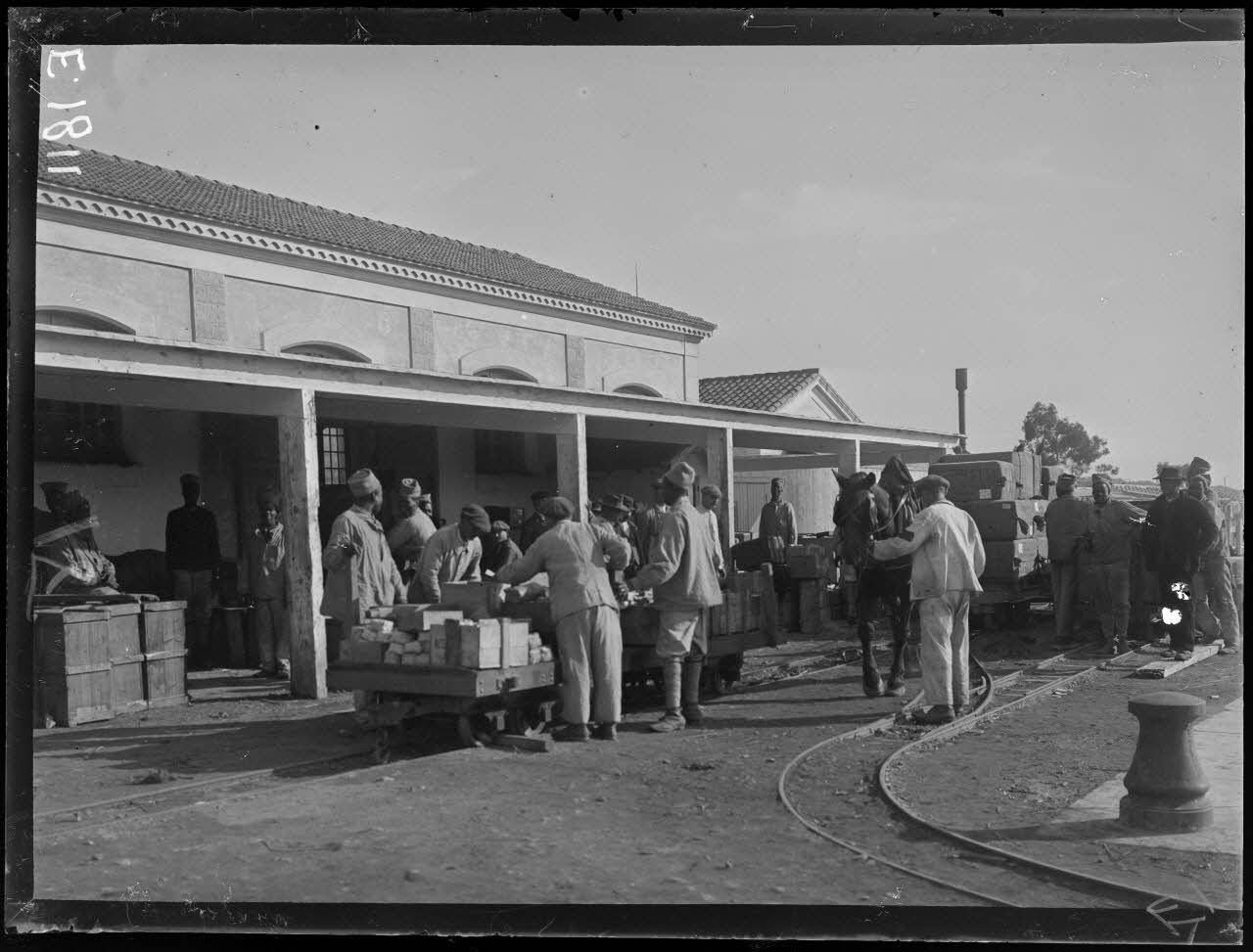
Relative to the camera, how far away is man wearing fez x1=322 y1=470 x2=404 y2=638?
29.0 feet

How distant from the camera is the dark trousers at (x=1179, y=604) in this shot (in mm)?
11031

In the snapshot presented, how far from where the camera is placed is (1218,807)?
5.93 meters

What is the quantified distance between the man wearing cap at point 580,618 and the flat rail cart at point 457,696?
0.65 ft

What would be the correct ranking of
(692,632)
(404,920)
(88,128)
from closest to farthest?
(404,920), (88,128), (692,632)

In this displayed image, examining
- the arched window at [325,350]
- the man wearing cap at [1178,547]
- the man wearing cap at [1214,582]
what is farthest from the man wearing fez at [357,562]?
the arched window at [325,350]

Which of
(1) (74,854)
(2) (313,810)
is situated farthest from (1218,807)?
(1) (74,854)

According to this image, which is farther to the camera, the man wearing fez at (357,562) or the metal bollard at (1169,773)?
the man wearing fez at (357,562)

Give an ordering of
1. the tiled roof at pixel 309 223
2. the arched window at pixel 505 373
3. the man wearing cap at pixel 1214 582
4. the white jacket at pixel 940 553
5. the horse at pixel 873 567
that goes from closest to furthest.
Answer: the white jacket at pixel 940 553 → the horse at pixel 873 567 → the man wearing cap at pixel 1214 582 → the tiled roof at pixel 309 223 → the arched window at pixel 505 373

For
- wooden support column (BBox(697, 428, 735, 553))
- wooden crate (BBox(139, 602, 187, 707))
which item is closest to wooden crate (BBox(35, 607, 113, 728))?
wooden crate (BBox(139, 602, 187, 707))

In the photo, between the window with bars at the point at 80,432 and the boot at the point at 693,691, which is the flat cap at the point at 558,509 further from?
the window with bars at the point at 80,432

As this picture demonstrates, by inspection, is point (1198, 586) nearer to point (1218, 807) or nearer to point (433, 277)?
point (1218, 807)

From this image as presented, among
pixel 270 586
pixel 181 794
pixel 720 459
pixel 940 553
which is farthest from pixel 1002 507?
pixel 181 794

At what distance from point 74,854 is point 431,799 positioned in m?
1.86

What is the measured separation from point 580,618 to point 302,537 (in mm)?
3545
